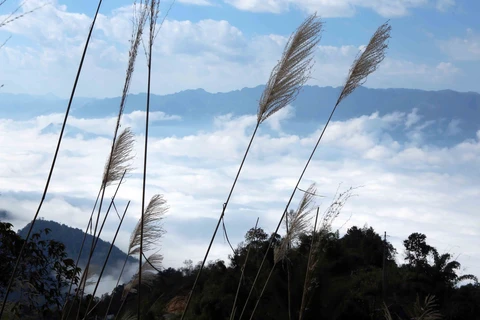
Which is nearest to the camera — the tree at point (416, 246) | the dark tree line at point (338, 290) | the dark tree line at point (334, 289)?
the dark tree line at point (334, 289)

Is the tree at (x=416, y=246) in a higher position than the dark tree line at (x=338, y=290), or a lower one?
higher

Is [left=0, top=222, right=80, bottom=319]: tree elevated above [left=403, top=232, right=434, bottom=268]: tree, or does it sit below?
below

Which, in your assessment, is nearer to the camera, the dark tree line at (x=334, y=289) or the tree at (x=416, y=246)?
the dark tree line at (x=334, y=289)

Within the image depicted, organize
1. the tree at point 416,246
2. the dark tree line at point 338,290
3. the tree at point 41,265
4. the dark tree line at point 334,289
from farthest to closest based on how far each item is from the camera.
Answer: the tree at point 416,246 → the dark tree line at point 338,290 → the dark tree line at point 334,289 → the tree at point 41,265

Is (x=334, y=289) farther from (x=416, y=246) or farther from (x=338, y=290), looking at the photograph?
(x=416, y=246)

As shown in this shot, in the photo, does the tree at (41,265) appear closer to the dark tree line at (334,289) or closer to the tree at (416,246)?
the dark tree line at (334,289)

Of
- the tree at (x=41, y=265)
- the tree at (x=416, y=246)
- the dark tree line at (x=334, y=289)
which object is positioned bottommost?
the tree at (x=41, y=265)

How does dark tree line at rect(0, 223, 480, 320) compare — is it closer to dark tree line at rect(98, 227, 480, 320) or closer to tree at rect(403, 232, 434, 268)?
dark tree line at rect(98, 227, 480, 320)

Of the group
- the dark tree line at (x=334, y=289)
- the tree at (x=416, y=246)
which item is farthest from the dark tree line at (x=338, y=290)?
the tree at (x=416, y=246)

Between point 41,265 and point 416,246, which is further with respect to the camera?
point 416,246

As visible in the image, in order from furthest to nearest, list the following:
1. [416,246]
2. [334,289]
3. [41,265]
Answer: [416,246] < [334,289] < [41,265]

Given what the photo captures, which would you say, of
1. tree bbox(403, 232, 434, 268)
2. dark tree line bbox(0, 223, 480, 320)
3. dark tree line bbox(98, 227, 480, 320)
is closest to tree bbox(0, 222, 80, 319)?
dark tree line bbox(0, 223, 480, 320)

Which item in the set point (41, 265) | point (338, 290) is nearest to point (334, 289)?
point (338, 290)

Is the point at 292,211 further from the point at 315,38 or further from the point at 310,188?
the point at 315,38
